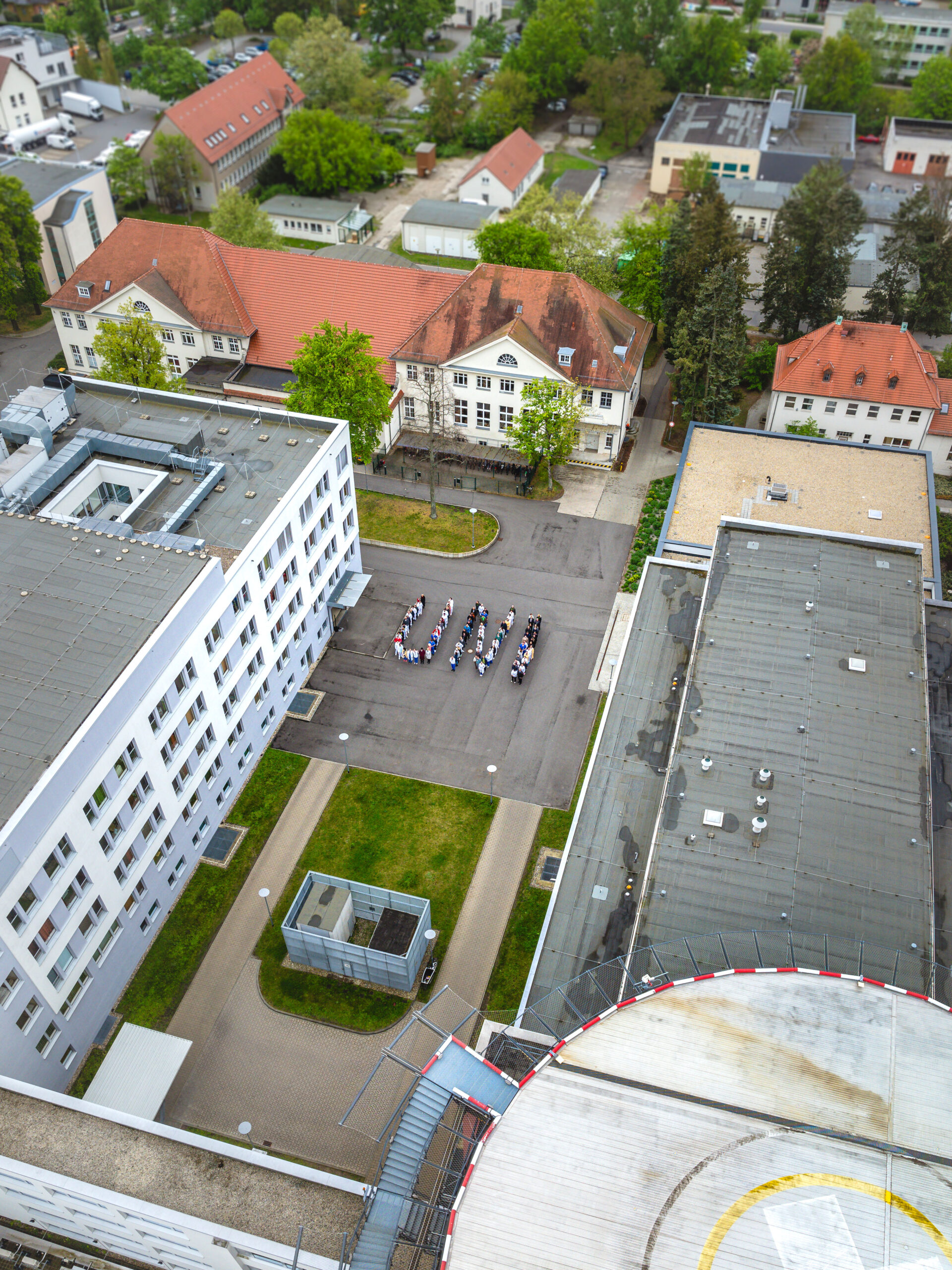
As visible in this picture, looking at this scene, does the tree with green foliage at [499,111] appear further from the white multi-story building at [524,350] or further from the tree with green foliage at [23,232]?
the white multi-story building at [524,350]

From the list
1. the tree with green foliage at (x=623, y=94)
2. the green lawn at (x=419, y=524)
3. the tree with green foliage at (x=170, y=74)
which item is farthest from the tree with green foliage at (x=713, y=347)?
the tree with green foliage at (x=170, y=74)

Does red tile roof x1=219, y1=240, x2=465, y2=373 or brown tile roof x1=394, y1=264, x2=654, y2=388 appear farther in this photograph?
red tile roof x1=219, y1=240, x2=465, y2=373

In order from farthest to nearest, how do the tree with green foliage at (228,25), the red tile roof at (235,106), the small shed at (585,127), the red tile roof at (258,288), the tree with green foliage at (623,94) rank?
the tree with green foliage at (228,25), the small shed at (585,127), the tree with green foliage at (623,94), the red tile roof at (235,106), the red tile roof at (258,288)

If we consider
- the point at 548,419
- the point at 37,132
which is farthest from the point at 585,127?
the point at 548,419

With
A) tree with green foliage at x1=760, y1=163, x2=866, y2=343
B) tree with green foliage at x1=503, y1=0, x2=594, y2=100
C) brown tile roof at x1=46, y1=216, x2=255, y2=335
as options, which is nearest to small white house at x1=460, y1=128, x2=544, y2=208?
tree with green foliage at x1=503, y1=0, x2=594, y2=100

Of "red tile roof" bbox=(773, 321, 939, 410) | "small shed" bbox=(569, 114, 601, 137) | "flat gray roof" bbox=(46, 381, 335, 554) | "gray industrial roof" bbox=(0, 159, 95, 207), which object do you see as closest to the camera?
"flat gray roof" bbox=(46, 381, 335, 554)

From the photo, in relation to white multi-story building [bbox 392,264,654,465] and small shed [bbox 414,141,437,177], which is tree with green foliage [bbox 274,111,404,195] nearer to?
small shed [bbox 414,141,437,177]

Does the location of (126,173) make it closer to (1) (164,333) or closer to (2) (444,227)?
(2) (444,227)
